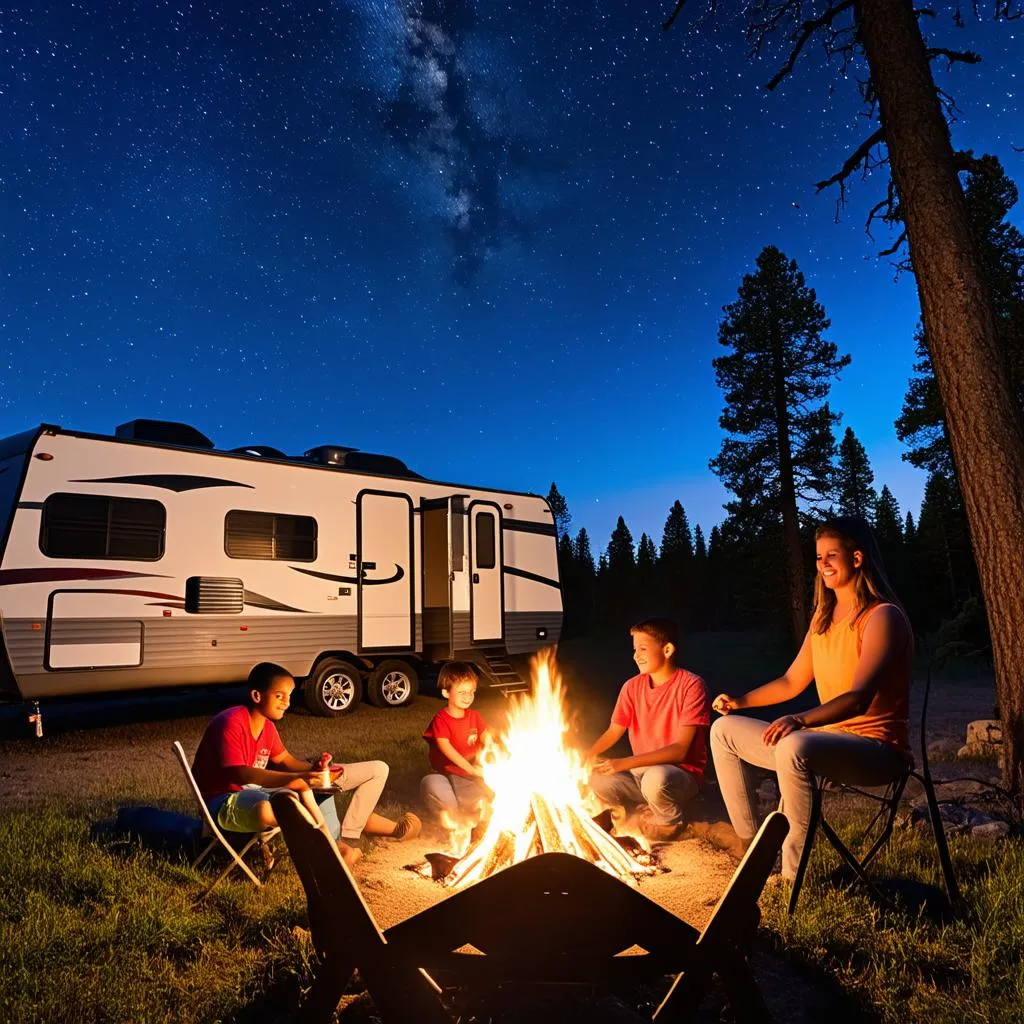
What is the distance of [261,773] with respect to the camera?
12.2 ft

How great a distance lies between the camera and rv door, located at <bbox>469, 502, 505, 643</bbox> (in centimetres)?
1123

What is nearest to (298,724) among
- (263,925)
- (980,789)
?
(263,925)

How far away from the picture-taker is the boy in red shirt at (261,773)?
144 inches

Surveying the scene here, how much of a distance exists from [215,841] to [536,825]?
1.56m

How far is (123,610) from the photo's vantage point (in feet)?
26.7

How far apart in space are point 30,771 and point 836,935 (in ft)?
22.7

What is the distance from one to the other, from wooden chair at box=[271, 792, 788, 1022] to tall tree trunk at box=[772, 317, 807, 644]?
651 inches

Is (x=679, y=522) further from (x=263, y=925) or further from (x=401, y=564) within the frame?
(x=263, y=925)

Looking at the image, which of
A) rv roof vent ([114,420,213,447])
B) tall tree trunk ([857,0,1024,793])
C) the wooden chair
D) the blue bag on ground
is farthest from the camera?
rv roof vent ([114,420,213,447])

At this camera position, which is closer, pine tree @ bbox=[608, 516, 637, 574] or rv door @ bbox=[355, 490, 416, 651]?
rv door @ bbox=[355, 490, 416, 651]

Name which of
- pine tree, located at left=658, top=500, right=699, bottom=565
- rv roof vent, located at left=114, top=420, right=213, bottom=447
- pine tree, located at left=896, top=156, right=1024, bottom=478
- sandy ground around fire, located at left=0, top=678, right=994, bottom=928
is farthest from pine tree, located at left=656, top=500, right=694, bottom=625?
rv roof vent, located at left=114, top=420, right=213, bottom=447

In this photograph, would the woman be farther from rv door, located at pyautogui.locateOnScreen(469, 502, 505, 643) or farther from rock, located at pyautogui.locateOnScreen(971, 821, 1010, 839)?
rv door, located at pyautogui.locateOnScreen(469, 502, 505, 643)

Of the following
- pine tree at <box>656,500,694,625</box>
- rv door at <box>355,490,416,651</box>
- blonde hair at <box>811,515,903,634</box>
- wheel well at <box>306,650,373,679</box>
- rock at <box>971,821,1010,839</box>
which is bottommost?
rock at <box>971,821,1010,839</box>

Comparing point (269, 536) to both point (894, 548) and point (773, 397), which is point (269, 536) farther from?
point (894, 548)
